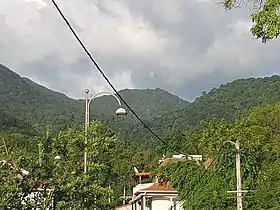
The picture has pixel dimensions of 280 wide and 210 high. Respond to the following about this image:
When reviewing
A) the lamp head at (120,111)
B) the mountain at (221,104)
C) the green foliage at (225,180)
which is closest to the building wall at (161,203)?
the green foliage at (225,180)

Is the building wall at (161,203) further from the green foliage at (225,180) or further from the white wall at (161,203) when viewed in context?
the green foliage at (225,180)

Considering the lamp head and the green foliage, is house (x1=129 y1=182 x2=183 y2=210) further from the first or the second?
the lamp head

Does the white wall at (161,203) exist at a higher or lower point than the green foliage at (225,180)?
lower

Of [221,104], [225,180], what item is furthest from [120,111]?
[221,104]

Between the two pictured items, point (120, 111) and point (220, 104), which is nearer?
point (120, 111)

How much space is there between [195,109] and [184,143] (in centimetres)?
6561

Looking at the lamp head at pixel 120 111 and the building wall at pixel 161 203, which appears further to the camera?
the building wall at pixel 161 203

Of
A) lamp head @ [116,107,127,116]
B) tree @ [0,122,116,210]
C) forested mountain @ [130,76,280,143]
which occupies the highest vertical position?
forested mountain @ [130,76,280,143]

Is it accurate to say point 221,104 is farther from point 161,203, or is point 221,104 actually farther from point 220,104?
point 161,203

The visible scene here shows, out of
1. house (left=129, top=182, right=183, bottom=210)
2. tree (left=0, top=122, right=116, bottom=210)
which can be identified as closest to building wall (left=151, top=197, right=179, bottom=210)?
house (left=129, top=182, right=183, bottom=210)

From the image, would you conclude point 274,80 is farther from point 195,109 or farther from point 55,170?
point 55,170

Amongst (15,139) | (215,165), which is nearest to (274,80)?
(15,139)

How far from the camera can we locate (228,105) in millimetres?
141750

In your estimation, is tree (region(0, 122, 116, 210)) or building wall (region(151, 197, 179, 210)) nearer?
tree (region(0, 122, 116, 210))
